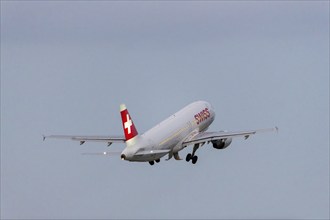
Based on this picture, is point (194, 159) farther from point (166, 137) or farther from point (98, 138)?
point (98, 138)

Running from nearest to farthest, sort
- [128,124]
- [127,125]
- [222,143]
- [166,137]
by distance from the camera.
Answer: [127,125] < [128,124] < [166,137] < [222,143]

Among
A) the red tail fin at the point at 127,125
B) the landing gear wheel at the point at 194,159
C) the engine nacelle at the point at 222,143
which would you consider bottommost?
the landing gear wheel at the point at 194,159

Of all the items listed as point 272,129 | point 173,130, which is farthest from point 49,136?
point 272,129

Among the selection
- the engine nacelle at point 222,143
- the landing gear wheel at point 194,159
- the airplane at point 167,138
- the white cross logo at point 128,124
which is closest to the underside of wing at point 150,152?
the airplane at point 167,138

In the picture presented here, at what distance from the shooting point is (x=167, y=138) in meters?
186

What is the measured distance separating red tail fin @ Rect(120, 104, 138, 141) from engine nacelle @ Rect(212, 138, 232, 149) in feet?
62.4

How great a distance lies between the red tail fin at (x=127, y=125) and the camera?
589 feet

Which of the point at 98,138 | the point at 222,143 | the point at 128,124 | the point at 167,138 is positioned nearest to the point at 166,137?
the point at 167,138

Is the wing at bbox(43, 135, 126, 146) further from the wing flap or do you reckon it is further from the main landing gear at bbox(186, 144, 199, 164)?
the main landing gear at bbox(186, 144, 199, 164)

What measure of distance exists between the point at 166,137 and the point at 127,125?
26.4 feet

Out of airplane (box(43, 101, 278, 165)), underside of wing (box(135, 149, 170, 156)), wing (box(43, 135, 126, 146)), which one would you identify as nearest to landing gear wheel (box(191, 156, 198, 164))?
airplane (box(43, 101, 278, 165))


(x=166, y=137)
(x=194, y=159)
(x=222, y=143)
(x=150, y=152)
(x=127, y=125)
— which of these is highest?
(x=127, y=125)

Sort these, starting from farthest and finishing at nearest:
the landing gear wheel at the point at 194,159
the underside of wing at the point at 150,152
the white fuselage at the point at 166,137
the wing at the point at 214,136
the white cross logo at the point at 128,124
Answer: the landing gear wheel at the point at 194,159, the wing at the point at 214,136, the white cross logo at the point at 128,124, the white fuselage at the point at 166,137, the underside of wing at the point at 150,152

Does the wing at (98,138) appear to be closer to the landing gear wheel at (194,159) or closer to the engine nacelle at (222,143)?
the landing gear wheel at (194,159)
